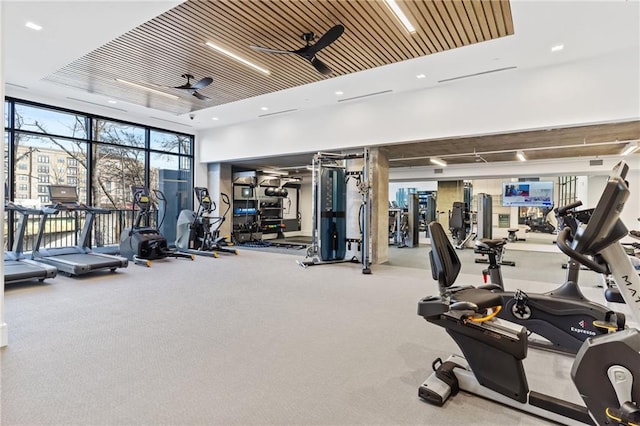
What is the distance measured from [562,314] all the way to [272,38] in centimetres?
472

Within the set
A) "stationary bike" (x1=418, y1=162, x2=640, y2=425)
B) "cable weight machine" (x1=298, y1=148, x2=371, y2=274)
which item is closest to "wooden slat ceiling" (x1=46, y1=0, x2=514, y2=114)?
"cable weight machine" (x1=298, y1=148, x2=371, y2=274)

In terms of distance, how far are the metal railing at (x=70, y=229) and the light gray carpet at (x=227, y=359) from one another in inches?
133

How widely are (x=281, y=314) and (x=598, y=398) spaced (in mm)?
2909

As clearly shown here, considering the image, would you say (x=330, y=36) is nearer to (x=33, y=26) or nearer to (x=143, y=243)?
(x=33, y=26)

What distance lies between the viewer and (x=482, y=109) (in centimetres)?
609

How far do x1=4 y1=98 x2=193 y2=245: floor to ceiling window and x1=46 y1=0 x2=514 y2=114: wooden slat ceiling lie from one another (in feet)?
→ 5.43

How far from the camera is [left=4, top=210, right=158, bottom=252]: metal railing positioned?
7578 mm

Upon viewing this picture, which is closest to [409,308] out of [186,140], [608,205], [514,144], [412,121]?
[608,205]

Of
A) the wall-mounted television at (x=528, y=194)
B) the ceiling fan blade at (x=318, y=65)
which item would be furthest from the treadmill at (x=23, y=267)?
the wall-mounted television at (x=528, y=194)

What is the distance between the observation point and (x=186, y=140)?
10.8 meters

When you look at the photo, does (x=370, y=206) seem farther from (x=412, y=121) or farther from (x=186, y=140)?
(x=186, y=140)

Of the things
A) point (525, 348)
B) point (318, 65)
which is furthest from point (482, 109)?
point (525, 348)

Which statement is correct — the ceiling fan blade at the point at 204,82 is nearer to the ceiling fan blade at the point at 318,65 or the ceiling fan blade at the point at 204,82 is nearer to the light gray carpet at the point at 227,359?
the ceiling fan blade at the point at 318,65

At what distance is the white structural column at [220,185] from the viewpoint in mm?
10977
